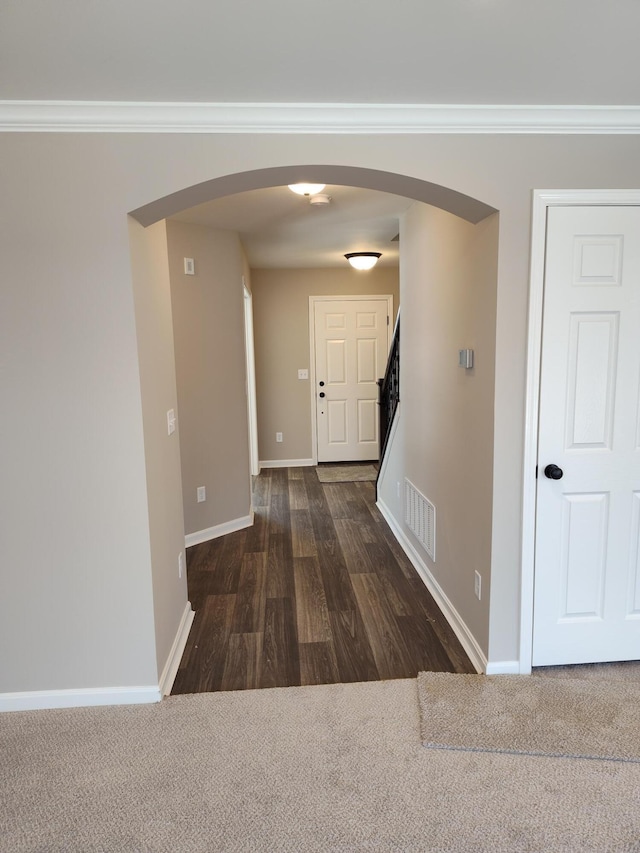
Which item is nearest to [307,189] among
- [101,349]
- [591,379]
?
[101,349]

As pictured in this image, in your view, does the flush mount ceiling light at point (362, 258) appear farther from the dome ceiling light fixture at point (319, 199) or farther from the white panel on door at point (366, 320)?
the dome ceiling light fixture at point (319, 199)

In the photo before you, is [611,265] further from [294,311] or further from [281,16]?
[294,311]

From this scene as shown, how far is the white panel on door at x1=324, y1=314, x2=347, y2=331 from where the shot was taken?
268 inches

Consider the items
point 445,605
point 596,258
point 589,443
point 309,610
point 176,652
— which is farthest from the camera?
point 309,610

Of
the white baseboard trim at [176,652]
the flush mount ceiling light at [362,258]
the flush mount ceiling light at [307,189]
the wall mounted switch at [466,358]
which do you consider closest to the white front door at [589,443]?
the wall mounted switch at [466,358]

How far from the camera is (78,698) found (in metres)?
2.38

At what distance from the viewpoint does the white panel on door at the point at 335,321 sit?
22.4 feet

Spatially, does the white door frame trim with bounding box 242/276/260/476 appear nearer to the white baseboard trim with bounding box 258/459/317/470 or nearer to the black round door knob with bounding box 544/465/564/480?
the white baseboard trim with bounding box 258/459/317/470

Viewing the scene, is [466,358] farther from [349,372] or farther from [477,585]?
[349,372]

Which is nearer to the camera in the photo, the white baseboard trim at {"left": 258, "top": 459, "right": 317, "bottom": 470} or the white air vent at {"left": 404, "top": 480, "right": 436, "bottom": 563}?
the white air vent at {"left": 404, "top": 480, "right": 436, "bottom": 563}

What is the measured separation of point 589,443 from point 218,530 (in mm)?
3046

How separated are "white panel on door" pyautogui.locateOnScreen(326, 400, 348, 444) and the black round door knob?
4660 millimetres

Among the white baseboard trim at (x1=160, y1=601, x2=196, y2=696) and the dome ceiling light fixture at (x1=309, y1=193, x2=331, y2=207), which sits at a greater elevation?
the dome ceiling light fixture at (x1=309, y1=193, x2=331, y2=207)

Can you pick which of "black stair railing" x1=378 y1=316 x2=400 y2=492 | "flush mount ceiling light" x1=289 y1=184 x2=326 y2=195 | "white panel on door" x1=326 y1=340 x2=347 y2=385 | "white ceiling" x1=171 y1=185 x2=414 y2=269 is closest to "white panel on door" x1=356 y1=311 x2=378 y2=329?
"white panel on door" x1=326 y1=340 x2=347 y2=385
